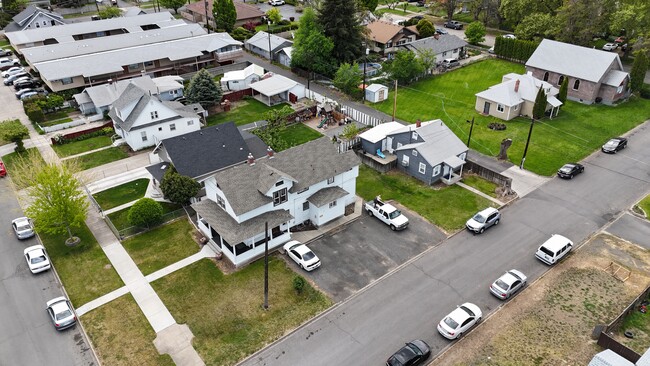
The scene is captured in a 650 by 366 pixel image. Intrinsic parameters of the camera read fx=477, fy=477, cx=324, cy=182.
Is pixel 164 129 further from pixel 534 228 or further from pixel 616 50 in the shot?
pixel 616 50

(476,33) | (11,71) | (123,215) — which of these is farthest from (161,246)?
(476,33)

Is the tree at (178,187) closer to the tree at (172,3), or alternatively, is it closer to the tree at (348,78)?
the tree at (348,78)

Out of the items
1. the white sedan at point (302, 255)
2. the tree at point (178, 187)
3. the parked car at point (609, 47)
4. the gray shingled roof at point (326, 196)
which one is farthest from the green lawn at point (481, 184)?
the parked car at point (609, 47)

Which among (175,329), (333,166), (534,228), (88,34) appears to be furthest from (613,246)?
(88,34)

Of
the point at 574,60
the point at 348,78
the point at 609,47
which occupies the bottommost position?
the point at 609,47


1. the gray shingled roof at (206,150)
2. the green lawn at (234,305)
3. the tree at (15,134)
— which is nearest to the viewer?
the green lawn at (234,305)

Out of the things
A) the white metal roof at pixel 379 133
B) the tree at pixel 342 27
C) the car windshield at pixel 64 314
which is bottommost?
the car windshield at pixel 64 314

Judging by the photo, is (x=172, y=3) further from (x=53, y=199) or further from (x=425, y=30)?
(x=53, y=199)
